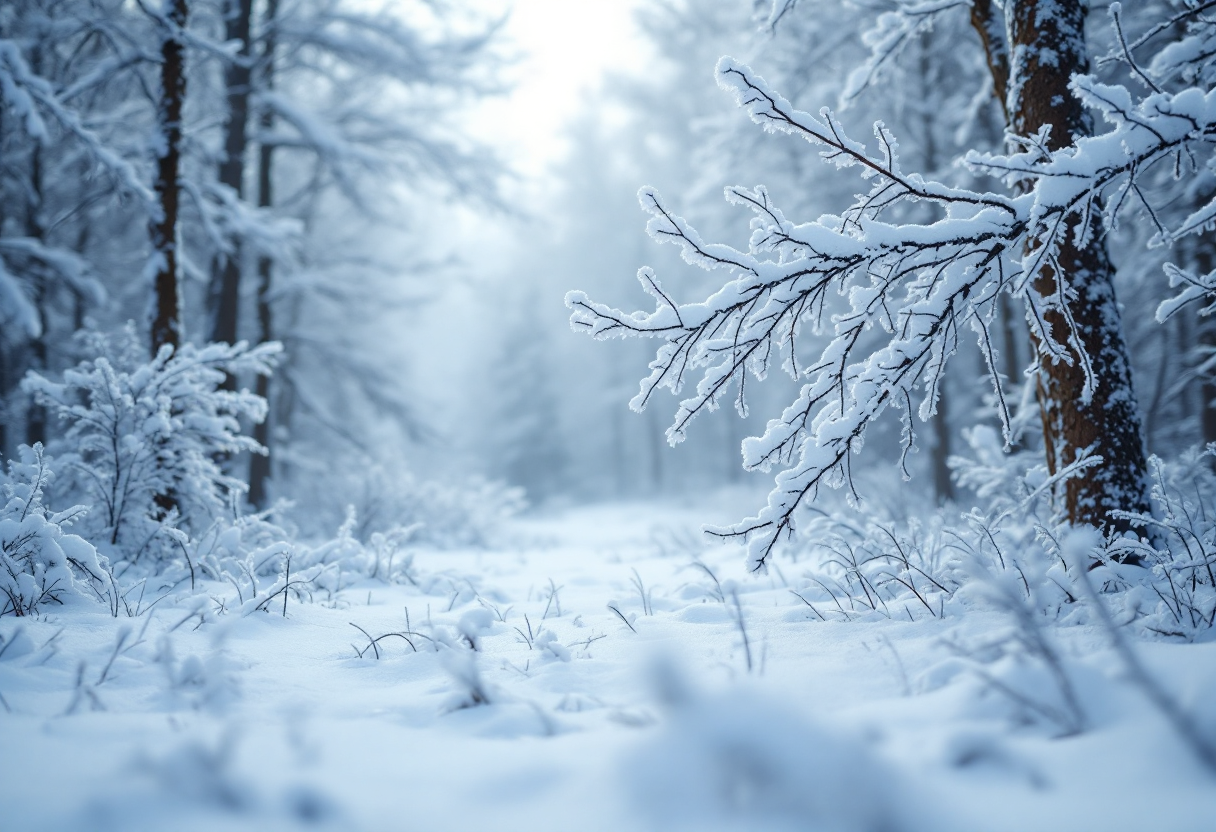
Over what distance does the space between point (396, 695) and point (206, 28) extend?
33.2ft

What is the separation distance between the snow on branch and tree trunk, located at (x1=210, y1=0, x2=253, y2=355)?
21.4 feet

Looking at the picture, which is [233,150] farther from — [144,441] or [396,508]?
[144,441]

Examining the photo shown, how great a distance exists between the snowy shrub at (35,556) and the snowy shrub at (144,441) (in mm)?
720

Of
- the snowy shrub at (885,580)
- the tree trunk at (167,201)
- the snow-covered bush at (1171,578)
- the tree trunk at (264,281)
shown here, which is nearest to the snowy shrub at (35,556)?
the tree trunk at (167,201)

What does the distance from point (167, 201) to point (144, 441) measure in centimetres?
227

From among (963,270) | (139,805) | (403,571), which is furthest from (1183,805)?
(403,571)

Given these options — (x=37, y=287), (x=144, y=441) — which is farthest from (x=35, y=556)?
(x=37, y=287)

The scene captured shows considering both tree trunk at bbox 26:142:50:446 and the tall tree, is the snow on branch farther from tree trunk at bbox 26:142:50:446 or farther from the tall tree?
tree trunk at bbox 26:142:50:446

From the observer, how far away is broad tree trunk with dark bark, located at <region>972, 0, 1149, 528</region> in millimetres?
3045

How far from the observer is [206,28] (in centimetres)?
829

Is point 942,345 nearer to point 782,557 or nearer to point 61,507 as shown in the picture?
point 782,557

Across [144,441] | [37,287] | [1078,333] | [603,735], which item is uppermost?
[37,287]

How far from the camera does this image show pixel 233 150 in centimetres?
782

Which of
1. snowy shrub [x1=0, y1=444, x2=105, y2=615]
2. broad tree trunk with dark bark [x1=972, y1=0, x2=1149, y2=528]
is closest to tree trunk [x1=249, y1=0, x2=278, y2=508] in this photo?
snowy shrub [x1=0, y1=444, x2=105, y2=615]
